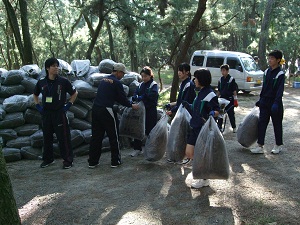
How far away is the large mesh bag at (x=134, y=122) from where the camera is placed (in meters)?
5.81

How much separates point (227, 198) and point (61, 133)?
9.69 feet

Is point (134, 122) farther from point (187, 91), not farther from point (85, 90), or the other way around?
point (85, 90)

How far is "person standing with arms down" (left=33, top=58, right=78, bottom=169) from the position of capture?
5.35 metres

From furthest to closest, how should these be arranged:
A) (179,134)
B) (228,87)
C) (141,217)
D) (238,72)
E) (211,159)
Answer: (238,72) → (228,87) → (179,134) → (211,159) → (141,217)

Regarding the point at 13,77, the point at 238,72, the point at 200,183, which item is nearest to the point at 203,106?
the point at 200,183

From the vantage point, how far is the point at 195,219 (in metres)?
3.54

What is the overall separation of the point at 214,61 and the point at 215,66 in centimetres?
28

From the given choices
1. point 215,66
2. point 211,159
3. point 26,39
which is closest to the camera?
point 211,159

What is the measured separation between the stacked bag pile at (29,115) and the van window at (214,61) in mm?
10691

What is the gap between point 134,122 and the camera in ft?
19.1

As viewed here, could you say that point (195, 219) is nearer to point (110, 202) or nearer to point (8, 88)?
point (110, 202)

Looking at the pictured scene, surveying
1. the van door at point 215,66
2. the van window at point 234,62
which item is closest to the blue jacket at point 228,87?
the van window at point 234,62

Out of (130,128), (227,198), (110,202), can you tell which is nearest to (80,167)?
(130,128)

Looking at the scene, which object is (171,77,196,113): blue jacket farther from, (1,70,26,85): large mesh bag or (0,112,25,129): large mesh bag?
(1,70,26,85): large mesh bag
